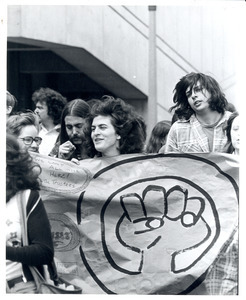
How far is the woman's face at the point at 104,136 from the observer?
405 cm

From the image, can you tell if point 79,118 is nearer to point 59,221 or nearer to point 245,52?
point 59,221

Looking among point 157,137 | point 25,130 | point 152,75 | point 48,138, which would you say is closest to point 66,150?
point 25,130

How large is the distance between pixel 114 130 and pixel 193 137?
385 millimetres

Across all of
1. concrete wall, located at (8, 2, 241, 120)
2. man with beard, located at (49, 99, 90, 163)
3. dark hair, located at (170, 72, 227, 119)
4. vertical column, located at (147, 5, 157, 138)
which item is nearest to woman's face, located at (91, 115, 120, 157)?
man with beard, located at (49, 99, 90, 163)

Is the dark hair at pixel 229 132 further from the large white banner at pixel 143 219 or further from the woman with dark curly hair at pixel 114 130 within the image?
the woman with dark curly hair at pixel 114 130

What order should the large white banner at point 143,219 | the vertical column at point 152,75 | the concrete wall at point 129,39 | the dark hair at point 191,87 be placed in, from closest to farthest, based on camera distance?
the large white banner at point 143,219
the dark hair at point 191,87
the concrete wall at point 129,39
the vertical column at point 152,75

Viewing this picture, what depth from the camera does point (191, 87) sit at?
4.18m

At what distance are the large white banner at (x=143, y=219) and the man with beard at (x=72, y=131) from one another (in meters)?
0.36

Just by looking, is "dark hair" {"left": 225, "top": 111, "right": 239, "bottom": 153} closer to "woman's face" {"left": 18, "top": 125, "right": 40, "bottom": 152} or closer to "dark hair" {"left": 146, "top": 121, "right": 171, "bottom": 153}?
"dark hair" {"left": 146, "top": 121, "right": 171, "bottom": 153}

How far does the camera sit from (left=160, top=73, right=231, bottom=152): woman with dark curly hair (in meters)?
4.07

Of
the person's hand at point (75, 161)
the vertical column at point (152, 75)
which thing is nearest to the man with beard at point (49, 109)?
the person's hand at point (75, 161)

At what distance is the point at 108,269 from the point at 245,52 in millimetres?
1146

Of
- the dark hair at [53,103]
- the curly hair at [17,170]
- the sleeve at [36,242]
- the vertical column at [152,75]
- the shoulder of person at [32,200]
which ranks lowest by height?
the sleeve at [36,242]

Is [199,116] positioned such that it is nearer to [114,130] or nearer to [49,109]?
[114,130]
